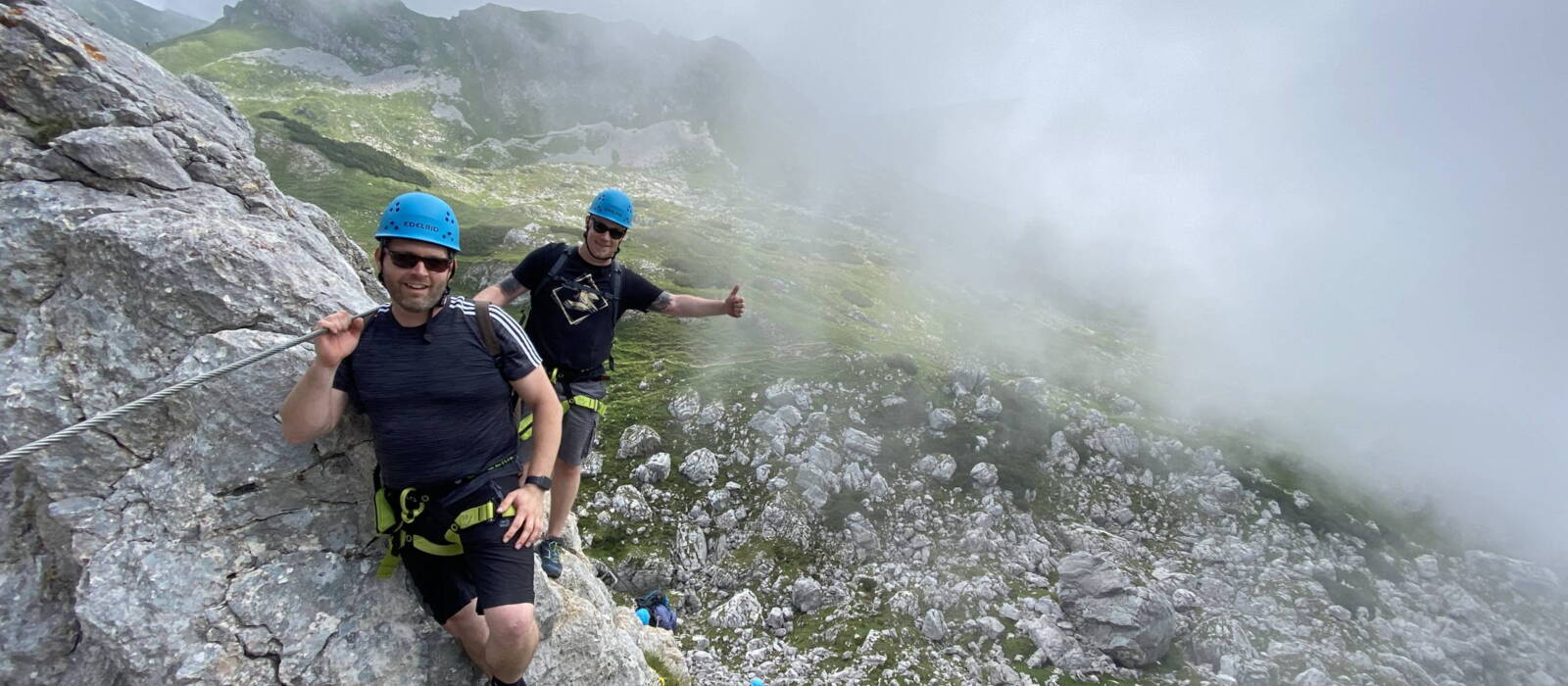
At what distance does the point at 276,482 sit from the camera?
5.96 meters

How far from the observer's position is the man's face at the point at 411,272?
503 centimetres

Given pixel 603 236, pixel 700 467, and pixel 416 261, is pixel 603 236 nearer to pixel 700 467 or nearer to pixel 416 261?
pixel 416 261

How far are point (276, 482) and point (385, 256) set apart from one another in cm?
276

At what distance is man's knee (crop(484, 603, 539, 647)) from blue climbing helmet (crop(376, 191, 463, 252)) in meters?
3.23

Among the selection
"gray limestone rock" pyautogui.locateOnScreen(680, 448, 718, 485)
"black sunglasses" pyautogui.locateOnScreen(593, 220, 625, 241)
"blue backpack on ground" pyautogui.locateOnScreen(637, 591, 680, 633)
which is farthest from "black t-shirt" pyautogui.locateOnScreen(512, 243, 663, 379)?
"gray limestone rock" pyautogui.locateOnScreen(680, 448, 718, 485)

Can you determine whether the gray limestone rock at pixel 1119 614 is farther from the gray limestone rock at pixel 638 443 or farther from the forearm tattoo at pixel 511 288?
the forearm tattoo at pixel 511 288

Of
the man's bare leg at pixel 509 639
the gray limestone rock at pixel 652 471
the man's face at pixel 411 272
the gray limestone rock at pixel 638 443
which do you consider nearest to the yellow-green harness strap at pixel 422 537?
the man's bare leg at pixel 509 639

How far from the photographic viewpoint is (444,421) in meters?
5.27

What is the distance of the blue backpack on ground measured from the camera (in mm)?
18672

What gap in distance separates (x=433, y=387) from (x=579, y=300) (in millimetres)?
2920

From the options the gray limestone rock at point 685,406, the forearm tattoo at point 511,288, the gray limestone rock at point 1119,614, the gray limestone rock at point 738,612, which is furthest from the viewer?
the gray limestone rock at point 685,406

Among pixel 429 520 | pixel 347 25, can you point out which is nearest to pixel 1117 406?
pixel 429 520

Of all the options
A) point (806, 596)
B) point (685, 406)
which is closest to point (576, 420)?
point (806, 596)

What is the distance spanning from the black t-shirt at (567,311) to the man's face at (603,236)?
27cm
